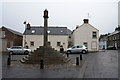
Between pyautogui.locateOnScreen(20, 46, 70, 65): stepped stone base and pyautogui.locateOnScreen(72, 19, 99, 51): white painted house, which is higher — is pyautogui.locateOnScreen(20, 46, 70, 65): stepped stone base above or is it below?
below

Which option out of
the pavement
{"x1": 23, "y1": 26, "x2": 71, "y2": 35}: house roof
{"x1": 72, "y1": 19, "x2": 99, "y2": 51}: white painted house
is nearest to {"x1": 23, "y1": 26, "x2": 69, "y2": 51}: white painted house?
{"x1": 23, "y1": 26, "x2": 71, "y2": 35}: house roof

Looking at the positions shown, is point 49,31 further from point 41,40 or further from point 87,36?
point 87,36

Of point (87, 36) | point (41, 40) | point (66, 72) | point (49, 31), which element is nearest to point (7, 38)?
point (41, 40)

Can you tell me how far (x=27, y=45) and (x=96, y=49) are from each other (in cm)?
1615

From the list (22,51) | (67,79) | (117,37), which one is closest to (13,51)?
(22,51)

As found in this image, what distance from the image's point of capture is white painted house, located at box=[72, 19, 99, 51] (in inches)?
1689

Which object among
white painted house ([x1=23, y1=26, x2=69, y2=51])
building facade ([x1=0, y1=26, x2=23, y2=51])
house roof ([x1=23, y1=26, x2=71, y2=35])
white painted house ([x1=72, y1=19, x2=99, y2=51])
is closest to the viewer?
white painted house ([x1=72, y1=19, x2=99, y2=51])

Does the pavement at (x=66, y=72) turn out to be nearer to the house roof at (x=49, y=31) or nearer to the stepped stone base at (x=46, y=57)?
the stepped stone base at (x=46, y=57)

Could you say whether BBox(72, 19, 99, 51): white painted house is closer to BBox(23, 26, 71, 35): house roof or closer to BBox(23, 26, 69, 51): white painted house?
BBox(23, 26, 69, 51): white painted house

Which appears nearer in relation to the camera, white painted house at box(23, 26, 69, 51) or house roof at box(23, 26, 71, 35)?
white painted house at box(23, 26, 69, 51)

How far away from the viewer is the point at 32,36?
43.8 m

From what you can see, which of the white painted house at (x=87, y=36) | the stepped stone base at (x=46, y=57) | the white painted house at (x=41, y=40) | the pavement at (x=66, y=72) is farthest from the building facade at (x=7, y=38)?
the pavement at (x=66, y=72)

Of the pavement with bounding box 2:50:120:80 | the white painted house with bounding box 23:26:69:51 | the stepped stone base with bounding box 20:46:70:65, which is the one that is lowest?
the pavement with bounding box 2:50:120:80

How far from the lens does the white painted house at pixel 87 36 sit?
42.9m
